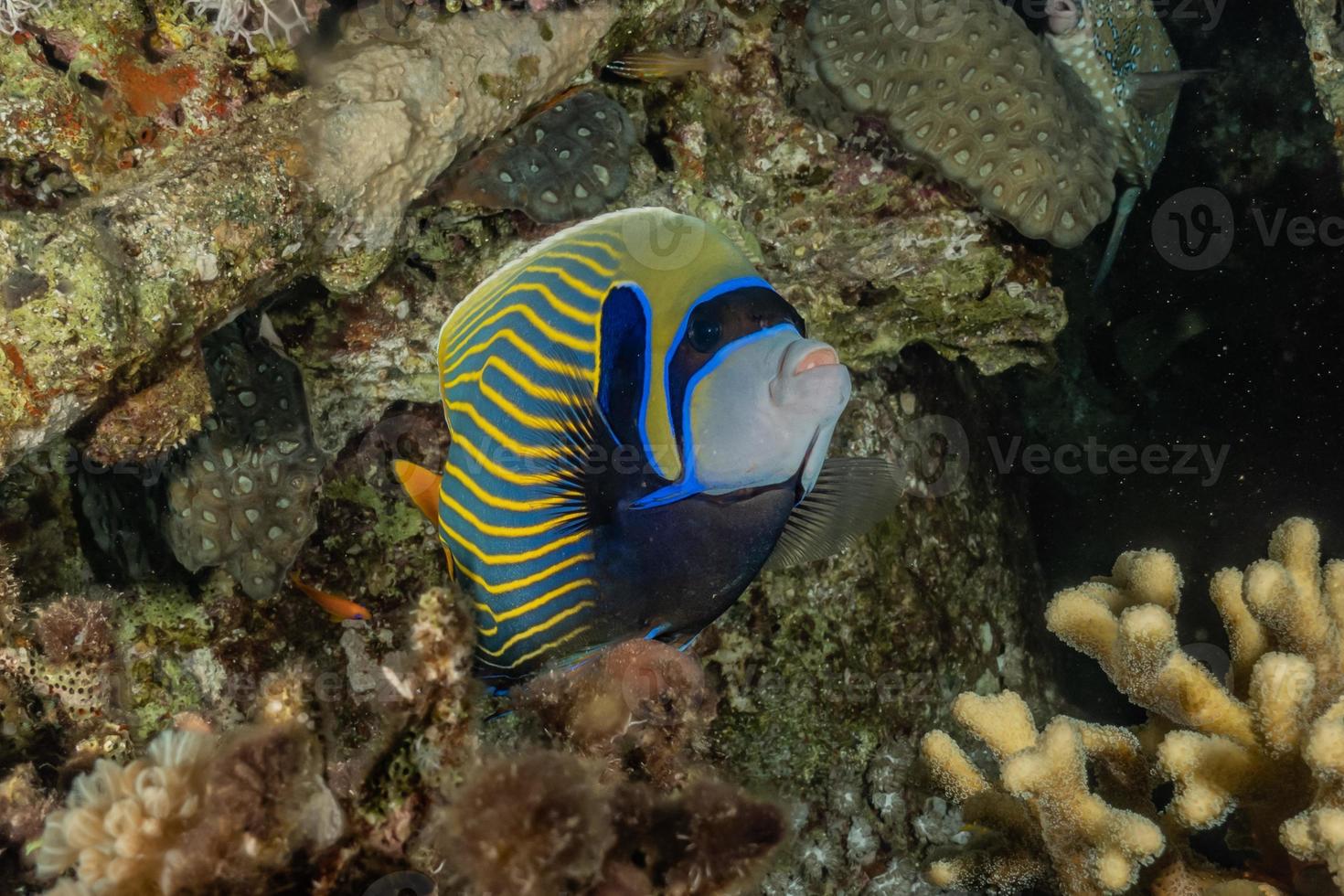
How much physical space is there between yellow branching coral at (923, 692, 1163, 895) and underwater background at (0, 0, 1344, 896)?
15 mm

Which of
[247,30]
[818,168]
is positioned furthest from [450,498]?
[818,168]

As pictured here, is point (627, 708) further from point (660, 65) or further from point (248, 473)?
point (660, 65)

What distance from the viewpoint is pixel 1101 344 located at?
511 cm

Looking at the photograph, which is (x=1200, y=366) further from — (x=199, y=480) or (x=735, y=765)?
(x=199, y=480)

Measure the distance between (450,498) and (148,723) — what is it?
160 cm

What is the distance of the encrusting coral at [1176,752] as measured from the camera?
6.91 ft

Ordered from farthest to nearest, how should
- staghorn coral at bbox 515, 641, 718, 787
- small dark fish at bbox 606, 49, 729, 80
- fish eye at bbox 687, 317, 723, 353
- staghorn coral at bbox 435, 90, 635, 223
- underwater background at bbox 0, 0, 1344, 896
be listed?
small dark fish at bbox 606, 49, 729, 80, staghorn coral at bbox 435, 90, 635, 223, staghorn coral at bbox 515, 641, 718, 787, fish eye at bbox 687, 317, 723, 353, underwater background at bbox 0, 0, 1344, 896

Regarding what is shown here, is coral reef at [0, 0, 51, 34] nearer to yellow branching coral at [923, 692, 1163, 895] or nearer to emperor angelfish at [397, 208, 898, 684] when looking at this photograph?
emperor angelfish at [397, 208, 898, 684]

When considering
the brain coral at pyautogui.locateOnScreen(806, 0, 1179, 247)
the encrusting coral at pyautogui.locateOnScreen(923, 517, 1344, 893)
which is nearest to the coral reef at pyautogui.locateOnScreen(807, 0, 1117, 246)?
the brain coral at pyautogui.locateOnScreen(806, 0, 1179, 247)

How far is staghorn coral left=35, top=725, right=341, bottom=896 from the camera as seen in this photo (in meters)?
1.28

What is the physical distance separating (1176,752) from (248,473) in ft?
10.3

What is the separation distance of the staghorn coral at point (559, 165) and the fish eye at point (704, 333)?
139cm

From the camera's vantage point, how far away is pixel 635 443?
1.87 metres

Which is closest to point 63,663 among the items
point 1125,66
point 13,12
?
point 13,12
